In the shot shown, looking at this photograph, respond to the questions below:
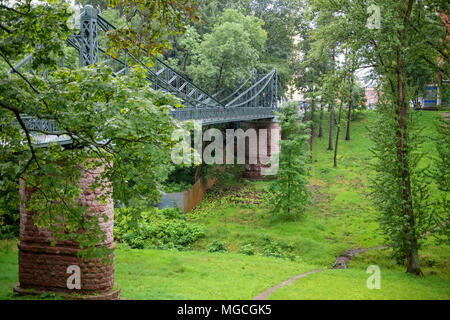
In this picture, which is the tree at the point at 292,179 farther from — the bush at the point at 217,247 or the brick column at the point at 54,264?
the brick column at the point at 54,264

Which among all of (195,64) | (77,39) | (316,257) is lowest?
(316,257)

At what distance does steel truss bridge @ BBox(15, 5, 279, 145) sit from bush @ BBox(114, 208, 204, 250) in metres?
4.46

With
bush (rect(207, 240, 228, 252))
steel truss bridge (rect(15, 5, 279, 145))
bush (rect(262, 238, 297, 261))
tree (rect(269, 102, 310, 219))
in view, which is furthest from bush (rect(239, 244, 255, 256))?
steel truss bridge (rect(15, 5, 279, 145))

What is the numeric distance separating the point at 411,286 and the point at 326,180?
53.3 feet

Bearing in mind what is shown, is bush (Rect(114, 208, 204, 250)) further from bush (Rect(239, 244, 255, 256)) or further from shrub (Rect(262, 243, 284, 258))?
shrub (Rect(262, 243, 284, 258))

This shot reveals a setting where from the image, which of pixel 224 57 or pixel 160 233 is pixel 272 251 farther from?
pixel 224 57

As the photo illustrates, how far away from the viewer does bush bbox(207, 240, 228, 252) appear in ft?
56.0

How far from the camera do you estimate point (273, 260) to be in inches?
601

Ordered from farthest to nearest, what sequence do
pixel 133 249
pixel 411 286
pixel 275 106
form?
1. pixel 275 106
2. pixel 133 249
3. pixel 411 286

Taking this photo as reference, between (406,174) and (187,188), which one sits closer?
(406,174)

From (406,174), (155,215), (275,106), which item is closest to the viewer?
(406,174)
